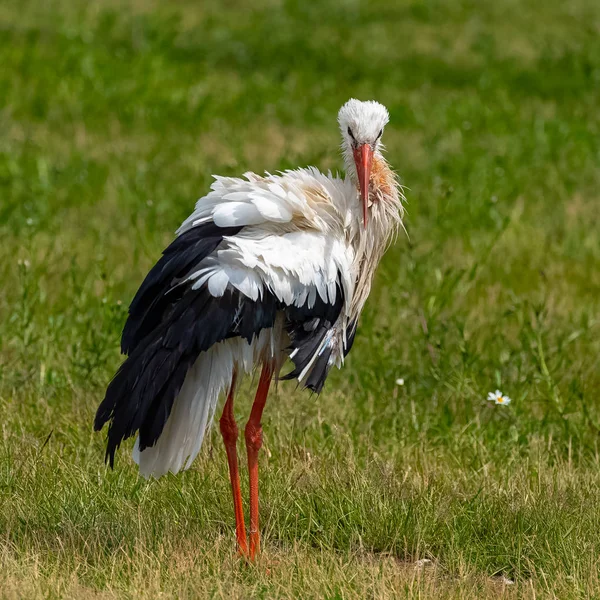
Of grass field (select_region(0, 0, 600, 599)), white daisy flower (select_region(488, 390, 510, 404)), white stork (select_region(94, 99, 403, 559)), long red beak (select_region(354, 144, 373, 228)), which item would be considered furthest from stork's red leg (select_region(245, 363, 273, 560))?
white daisy flower (select_region(488, 390, 510, 404))

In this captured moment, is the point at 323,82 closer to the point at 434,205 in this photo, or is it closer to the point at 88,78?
the point at 88,78

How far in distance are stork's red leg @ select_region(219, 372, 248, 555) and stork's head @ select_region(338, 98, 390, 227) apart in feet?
2.90

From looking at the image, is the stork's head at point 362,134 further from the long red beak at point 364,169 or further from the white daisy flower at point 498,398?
the white daisy flower at point 498,398

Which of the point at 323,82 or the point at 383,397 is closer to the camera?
the point at 383,397

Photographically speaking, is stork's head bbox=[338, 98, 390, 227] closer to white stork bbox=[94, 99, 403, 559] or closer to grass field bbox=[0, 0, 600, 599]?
white stork bbox=[94, 99, 403, 559]

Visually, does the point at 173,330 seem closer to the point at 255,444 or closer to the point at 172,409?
the point at 172,409

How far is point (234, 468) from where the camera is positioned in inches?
164

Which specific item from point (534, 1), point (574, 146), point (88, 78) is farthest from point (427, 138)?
point (534, 1)

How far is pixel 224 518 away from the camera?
→ 4352 millimetres

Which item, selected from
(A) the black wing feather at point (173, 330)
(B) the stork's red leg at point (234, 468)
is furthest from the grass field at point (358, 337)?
(A) the black wing feather at point (173, 330)

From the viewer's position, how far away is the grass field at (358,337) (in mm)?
4035

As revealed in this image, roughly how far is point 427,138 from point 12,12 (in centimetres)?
631

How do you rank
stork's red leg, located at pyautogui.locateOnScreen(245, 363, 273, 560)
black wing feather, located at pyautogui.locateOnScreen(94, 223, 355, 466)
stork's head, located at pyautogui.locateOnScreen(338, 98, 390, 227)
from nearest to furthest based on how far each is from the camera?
black wing feather, located at pyautogui.locateOnScreen(94, 223, 355, 466)
stork's red leg, located at pyautogui.locateOnScreen(245, 363, 273, 560)
stork's head, located at pyautogui.locateOnScreen(338, 98, 390, 227)

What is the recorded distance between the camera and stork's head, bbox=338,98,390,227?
166 inches
